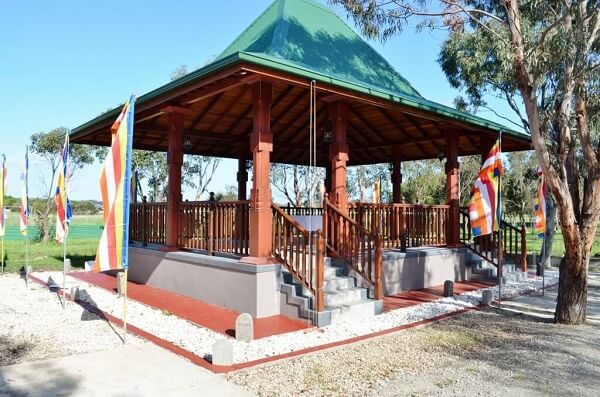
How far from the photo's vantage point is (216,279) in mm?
7801

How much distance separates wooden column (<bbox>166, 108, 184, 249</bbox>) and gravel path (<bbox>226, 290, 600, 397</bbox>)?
505 centimetres

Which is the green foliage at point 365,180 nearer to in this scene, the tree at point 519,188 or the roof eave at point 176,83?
the tree at point 519,188

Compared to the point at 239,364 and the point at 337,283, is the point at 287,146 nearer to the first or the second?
the point at 337,283

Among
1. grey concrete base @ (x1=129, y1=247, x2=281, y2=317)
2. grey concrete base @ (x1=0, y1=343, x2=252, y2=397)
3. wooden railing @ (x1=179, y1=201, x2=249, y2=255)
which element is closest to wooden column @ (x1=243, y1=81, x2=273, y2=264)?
grey concrete base @ (x1=129, y1=247, x2=281, y2=317)

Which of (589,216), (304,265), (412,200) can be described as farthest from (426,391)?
(412,200)

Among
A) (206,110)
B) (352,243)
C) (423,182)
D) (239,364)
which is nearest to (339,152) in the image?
(352,243)

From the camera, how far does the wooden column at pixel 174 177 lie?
29.9 ft

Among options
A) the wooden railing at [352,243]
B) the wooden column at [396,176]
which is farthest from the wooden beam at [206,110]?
the wooden column at [396,176]

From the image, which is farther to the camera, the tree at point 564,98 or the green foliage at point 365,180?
the green foliage at point 365,180

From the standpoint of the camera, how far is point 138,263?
1045 cm

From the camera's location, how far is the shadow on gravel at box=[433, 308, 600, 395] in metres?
4.56

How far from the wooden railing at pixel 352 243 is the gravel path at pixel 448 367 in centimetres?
129


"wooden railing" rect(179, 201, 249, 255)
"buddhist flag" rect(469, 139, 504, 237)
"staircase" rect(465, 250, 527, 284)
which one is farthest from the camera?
"staircase" rect(465, 250, 527, 284)

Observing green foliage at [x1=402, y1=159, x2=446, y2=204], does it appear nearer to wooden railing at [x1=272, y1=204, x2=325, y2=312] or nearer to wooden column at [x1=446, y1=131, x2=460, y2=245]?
wooden column at [x1=446, y1=131, x2=460, y2=245]
